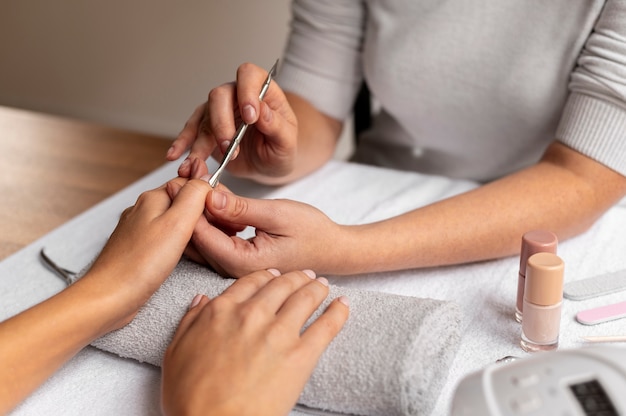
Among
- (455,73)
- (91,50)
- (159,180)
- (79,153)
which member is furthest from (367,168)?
(91,50)

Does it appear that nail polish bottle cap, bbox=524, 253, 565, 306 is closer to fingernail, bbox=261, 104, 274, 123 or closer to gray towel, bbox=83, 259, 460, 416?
gray towel, bbox=83, 259, 460, 416

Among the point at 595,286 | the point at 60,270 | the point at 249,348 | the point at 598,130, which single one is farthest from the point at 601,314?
the point at 60,270

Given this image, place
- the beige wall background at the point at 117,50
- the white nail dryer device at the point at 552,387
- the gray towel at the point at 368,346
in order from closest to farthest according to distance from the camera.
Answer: the white nail dryer device at the point at 552,387 < the gray towel at the point at 368,346 < the beige wall background at the point at 117,50

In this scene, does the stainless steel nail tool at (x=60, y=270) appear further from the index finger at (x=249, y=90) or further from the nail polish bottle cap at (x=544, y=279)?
the nail polish bottle cap at (x=544, y=279)

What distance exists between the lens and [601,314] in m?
0.68

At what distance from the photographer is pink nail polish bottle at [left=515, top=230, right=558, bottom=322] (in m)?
0.65

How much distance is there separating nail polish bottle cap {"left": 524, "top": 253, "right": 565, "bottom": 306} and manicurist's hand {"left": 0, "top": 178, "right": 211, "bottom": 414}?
0.29m

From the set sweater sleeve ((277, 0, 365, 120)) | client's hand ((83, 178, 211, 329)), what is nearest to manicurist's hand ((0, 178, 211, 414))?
client's hand ((83, 178, 211, 329))

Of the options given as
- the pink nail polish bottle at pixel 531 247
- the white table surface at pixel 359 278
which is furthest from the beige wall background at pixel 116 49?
the pink nail polish bottle at pixel 531 247

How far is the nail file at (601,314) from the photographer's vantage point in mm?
677

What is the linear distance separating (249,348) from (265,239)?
0.16m

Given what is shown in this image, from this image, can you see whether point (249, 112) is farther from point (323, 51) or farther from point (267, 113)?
point (323, 51)

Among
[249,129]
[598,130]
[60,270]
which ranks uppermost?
[598,130]

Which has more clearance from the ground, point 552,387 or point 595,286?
point 552,387
